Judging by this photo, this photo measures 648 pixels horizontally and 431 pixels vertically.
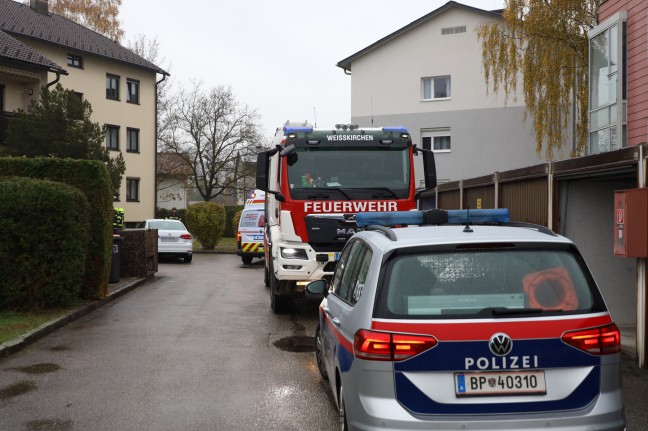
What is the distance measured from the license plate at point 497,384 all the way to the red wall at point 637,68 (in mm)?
11448

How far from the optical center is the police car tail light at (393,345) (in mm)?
3988

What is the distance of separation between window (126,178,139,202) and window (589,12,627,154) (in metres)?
32.5

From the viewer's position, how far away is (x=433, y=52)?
3391 cm

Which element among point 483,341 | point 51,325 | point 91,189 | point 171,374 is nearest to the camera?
point 483,341

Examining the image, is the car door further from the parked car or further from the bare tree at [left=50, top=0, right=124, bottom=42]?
the bare tree at [left=50, top=0, right=124, bottom=42]

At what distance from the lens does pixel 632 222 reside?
7742 millimetres

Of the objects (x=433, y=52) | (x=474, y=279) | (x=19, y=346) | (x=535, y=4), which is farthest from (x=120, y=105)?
(x=474, y=279)

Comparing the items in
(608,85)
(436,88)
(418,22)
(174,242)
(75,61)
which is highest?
(418,22)

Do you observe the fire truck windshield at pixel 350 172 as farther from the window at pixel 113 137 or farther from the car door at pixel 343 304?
the window at pixel 113 137

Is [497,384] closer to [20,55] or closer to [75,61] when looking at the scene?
[20,55]

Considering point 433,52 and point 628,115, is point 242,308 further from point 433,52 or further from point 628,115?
point 433,52

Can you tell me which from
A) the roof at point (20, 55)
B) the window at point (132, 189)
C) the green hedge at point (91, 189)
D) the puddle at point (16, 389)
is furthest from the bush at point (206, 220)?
the puddle at point (16, 389)

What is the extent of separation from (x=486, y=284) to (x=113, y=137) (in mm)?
41340

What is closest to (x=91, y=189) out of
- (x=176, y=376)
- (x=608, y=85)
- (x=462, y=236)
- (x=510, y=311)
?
(x=176, y=376)
